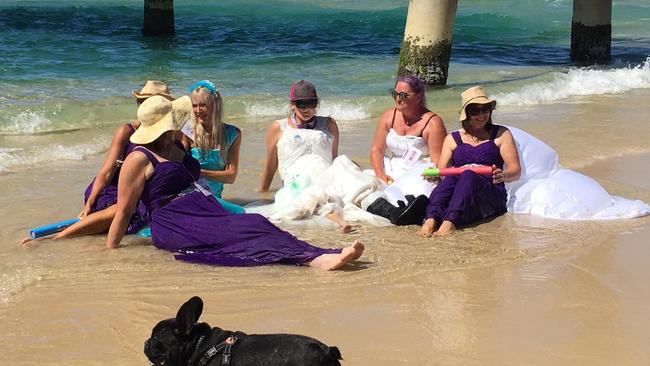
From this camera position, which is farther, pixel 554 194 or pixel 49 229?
pixel 554 194

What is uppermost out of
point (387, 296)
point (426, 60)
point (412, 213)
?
point (426, 60)

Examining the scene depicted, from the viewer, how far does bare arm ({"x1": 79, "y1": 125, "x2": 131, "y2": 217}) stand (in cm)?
679

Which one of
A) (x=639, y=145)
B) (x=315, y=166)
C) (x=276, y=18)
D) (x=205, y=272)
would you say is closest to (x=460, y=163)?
(x=315, y=166)

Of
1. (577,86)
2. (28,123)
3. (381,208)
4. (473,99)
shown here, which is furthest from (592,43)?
(381,208)

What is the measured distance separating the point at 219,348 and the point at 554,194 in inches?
163

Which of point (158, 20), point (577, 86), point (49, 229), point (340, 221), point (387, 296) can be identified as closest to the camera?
point (387, 296)

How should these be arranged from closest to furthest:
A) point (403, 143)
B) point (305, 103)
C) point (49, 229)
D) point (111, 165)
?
1. point (49, 229)
2. point (111, 165)
3. point (305, 103)
4. point (403, 143)

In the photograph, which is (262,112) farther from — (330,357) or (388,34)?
(388,34)

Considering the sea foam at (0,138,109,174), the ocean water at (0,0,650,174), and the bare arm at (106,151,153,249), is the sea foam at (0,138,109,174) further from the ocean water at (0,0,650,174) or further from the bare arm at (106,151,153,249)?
the bare arm at (106,151,153,249)

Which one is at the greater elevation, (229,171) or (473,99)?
(473,99)

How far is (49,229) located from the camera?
671 centimetres

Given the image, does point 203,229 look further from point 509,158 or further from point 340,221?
point 509,158

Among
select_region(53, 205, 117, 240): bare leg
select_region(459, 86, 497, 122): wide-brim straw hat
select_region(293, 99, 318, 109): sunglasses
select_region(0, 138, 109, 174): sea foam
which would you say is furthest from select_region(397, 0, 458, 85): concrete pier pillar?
select_region(53, 205, 117, 240): bare leg

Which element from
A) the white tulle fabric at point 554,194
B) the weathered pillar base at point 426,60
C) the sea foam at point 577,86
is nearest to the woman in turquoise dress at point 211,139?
the white tulle fabric at point 554,194
